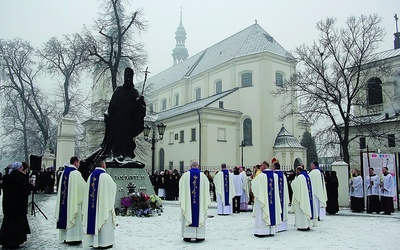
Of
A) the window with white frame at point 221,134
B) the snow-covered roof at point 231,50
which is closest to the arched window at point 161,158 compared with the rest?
the snow-covered roof at point 231,50

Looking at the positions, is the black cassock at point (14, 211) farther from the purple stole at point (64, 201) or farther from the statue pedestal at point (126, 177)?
the statue pedestal at point (126, 177)

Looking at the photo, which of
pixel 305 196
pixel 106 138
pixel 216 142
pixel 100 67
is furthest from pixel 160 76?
pixel 305 196

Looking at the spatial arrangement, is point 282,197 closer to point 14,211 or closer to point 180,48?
point 14,211

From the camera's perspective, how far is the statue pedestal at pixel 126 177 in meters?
12.4

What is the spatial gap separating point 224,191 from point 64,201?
739 cm

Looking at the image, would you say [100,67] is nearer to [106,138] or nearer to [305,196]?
[106,138]

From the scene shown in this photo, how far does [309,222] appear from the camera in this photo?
10.0 meters

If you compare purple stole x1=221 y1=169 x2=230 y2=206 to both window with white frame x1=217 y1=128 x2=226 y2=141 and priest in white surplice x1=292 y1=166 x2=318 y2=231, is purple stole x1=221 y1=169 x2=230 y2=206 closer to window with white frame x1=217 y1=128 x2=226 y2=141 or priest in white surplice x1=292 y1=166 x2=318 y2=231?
priest in white surplice x1=292 y1=166 x2=318 y2=231

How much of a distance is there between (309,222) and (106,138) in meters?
7.85

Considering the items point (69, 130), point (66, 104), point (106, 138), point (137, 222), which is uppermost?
point (66, 104)

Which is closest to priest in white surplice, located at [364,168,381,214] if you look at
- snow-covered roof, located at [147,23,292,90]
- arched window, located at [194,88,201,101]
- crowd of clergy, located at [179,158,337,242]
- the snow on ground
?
the snow on ground

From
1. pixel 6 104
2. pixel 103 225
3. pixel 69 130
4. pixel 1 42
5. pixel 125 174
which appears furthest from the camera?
pixel 6 104

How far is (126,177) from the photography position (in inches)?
498

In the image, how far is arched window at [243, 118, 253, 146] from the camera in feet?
114
